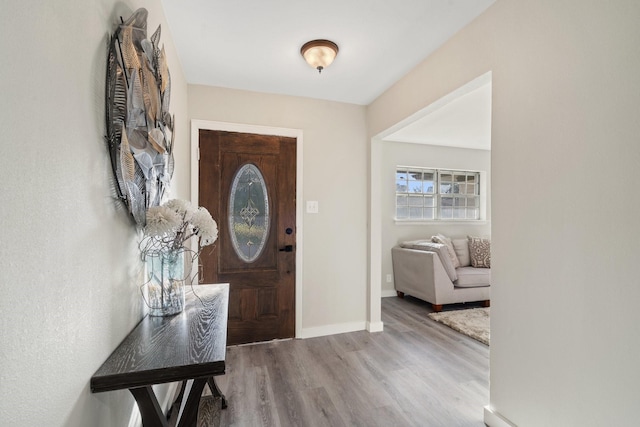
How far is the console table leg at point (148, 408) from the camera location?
0.95 m

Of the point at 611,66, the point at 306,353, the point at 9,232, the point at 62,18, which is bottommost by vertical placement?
the point at 306,353

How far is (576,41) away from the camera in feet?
4.23

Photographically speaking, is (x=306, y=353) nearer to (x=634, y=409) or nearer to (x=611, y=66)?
(x=634, y=409)

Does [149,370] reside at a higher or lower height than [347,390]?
higher

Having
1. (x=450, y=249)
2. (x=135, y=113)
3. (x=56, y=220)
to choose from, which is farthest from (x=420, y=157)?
(x=56, y=220)

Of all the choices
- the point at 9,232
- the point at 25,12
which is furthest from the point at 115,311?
the point at 25,12

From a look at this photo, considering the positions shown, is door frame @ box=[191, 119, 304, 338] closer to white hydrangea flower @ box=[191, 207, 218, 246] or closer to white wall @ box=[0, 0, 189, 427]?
white hydrangea flower @ box=[191, 207, 218, 246]

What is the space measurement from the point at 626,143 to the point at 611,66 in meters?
0.32

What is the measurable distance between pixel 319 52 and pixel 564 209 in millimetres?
1742

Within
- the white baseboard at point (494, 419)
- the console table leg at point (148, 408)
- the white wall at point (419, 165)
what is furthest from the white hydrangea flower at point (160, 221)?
the white wall at point (419, 165)

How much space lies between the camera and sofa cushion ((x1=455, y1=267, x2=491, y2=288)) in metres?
3.91

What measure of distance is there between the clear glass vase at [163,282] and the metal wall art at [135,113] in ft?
0.65

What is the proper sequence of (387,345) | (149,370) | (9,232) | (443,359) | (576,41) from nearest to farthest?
(9,232) → (149,370) → (576,41) → (443,359) → (387,345)

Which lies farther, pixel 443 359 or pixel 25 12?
pixel 443 359
